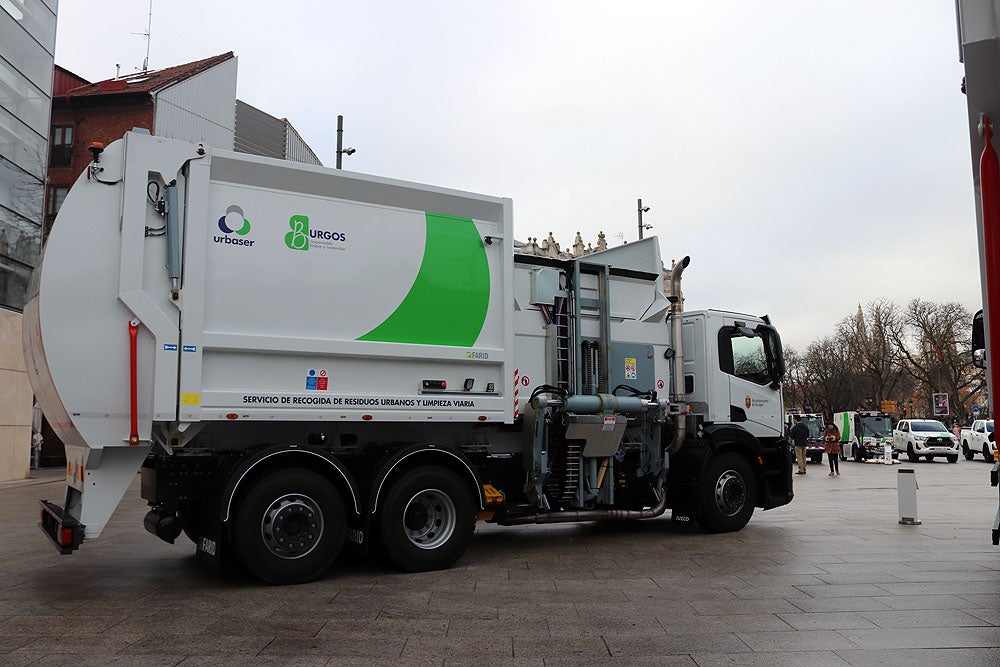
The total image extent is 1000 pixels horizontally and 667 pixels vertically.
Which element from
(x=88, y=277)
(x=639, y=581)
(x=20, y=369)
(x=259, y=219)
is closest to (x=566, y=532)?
(x=639, y=581)

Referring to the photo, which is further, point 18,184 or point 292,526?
point 18,184

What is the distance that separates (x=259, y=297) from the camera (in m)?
7.45

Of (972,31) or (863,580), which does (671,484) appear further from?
(972,31)

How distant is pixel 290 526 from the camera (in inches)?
287

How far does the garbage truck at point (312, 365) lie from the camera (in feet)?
22.6

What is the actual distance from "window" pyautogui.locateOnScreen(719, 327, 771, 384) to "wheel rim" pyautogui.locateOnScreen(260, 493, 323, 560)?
6.20 metres

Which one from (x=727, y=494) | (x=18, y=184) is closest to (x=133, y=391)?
(x=727, y=494)

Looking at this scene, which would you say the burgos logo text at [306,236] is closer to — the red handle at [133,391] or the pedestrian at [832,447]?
the red handle at [133,391]

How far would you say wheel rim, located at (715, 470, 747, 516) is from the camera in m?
10.8

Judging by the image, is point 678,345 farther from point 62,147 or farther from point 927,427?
point 62,147

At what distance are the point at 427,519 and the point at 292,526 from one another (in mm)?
1444

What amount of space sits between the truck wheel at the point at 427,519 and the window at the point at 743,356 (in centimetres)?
474

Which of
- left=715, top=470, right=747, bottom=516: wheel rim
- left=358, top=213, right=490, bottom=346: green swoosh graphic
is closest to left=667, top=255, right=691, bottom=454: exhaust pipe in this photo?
left=715, top=470, right=747, bottom=516: wheel rim

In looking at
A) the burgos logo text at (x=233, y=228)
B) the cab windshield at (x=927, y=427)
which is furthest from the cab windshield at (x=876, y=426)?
the burgos logo text at (x=233, y=228)
